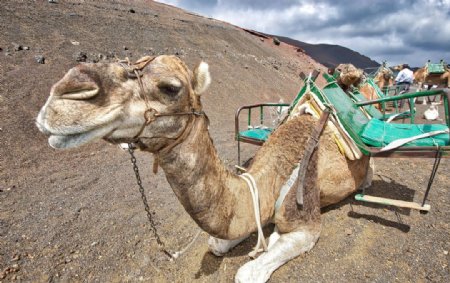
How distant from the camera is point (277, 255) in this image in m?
2.69

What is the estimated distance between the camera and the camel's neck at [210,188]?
1951 mm

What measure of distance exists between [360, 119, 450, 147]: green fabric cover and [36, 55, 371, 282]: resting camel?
629 mm

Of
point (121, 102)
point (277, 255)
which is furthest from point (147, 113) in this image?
point (277, 255)

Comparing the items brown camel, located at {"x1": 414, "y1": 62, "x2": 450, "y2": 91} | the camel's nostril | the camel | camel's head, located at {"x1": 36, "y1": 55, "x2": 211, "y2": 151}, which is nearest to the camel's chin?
camel's head, located at {"x1": 36, "y1": 55, "x2": 211, "y2": 151}

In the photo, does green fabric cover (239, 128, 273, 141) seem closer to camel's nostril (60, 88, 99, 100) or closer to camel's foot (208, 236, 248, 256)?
camel's foot (208, 236, 248, 256)

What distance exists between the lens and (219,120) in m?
11.3

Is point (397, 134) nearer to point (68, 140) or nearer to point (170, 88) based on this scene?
point (170, 88)

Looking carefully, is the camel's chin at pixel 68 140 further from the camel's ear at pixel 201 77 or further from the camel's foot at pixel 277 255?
the camel's foot at pixel 277 255

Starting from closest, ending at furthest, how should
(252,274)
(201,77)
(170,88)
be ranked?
(170,88) < (201,77) < (252,274)

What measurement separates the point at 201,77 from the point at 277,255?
5.86ft

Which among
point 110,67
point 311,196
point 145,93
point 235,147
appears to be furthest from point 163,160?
point 235,147

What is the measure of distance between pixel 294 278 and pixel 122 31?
719 inches

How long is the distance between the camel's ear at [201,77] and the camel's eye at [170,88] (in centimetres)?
16

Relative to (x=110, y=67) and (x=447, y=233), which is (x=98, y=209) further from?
(x=447, y=233)
